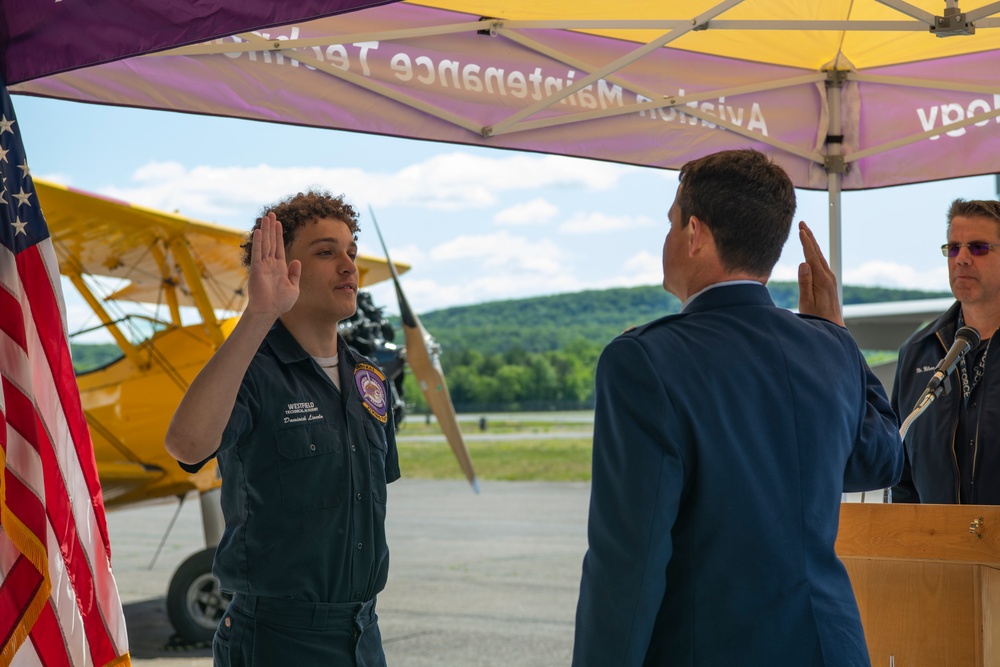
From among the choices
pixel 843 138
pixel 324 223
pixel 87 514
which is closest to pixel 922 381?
pixel 843 138

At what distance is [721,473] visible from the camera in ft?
5.05

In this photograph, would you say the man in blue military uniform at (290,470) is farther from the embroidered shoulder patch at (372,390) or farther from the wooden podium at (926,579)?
the wooden podium at (926,579)

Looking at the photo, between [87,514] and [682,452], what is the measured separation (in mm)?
1441

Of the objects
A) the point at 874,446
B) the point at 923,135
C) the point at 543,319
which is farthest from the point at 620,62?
the point at 543,319

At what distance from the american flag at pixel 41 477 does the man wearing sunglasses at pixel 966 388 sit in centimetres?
228

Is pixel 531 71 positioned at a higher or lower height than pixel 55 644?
higher

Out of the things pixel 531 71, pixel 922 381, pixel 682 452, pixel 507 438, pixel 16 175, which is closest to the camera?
pixel 682 452

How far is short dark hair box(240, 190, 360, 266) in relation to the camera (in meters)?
Answer: 2.44

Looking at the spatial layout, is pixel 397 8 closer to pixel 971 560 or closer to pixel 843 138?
pixel 843 138

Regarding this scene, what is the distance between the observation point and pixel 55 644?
6.89ft

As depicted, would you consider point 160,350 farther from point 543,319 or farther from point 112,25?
point 543,319

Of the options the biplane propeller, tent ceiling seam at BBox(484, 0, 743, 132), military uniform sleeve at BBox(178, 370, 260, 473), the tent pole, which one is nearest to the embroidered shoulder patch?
military uniform sleeve at BBox(178, 370, 260, 473)

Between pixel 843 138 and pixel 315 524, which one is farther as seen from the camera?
pixel 843 138

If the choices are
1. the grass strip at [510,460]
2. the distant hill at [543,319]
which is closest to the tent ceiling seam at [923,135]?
the grass strip at [510,460]
